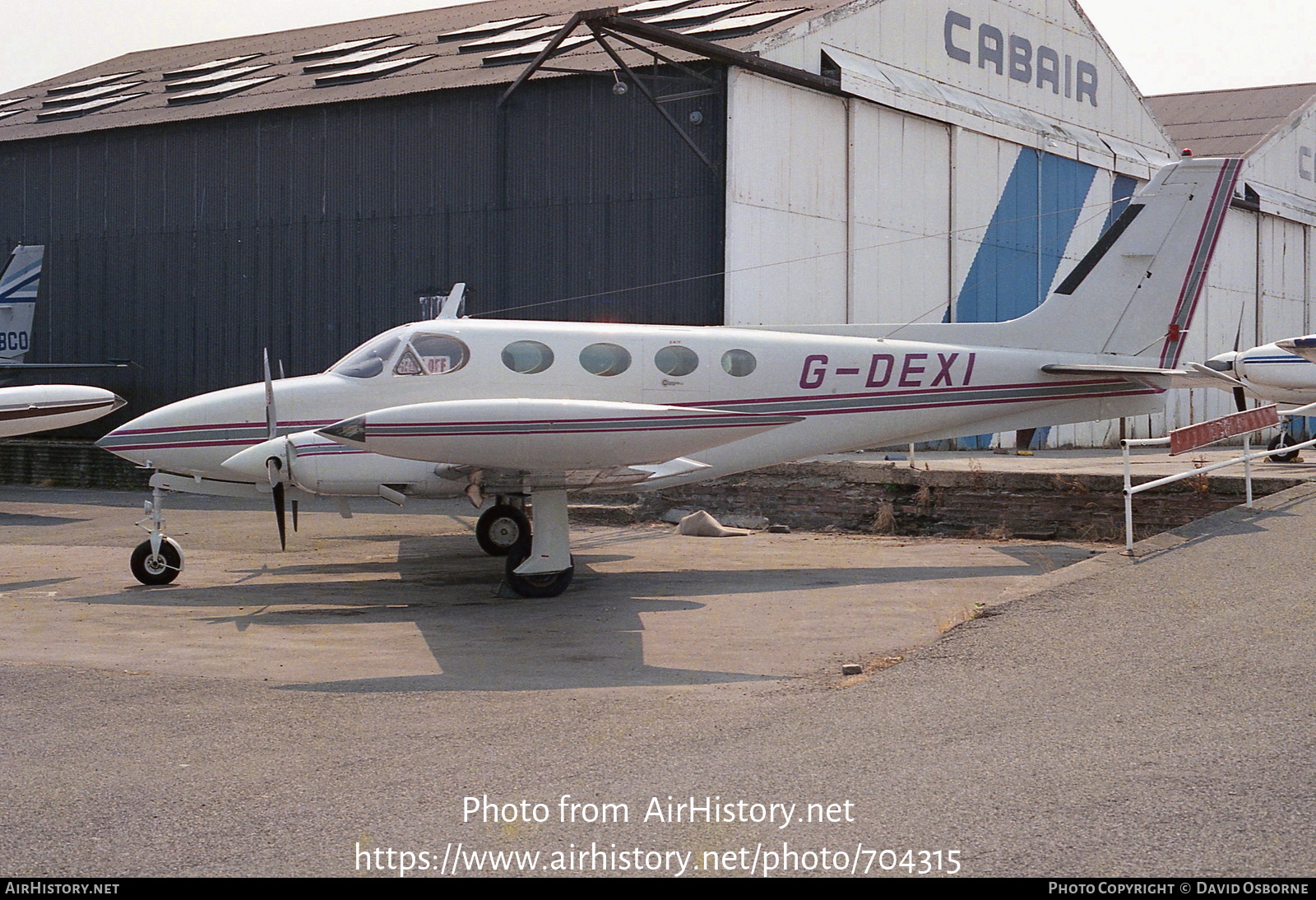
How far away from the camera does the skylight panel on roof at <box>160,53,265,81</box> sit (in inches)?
1217

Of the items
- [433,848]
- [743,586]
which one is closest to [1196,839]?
[433,848]

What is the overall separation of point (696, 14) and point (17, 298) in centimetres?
1590

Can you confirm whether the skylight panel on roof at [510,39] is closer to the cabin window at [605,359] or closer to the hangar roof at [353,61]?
the hangar roof at [353,61]

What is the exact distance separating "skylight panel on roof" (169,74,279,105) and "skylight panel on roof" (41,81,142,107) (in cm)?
340

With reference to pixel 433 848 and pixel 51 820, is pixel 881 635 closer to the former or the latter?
pixel 433 848

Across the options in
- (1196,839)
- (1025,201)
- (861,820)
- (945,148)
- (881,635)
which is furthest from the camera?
(1025,201)

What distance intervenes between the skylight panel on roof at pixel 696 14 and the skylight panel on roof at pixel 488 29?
376 cm

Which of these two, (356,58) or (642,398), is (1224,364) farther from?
(356,58)

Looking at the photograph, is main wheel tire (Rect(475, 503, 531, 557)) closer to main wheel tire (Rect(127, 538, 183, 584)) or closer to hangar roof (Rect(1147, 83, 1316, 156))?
main wheel tire (Rect(127, 538, 183, 584))

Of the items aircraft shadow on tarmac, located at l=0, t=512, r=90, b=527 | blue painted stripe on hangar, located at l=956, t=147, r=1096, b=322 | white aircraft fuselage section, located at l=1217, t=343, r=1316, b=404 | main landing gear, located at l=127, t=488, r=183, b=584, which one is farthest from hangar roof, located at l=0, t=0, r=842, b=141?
main landing gear, located at l=127, t=488, r=183, b=584

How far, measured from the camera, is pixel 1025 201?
27391mm

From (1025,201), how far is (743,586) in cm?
1862

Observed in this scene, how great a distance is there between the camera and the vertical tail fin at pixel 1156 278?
542 inches

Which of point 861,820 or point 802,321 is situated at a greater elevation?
point 802,321
